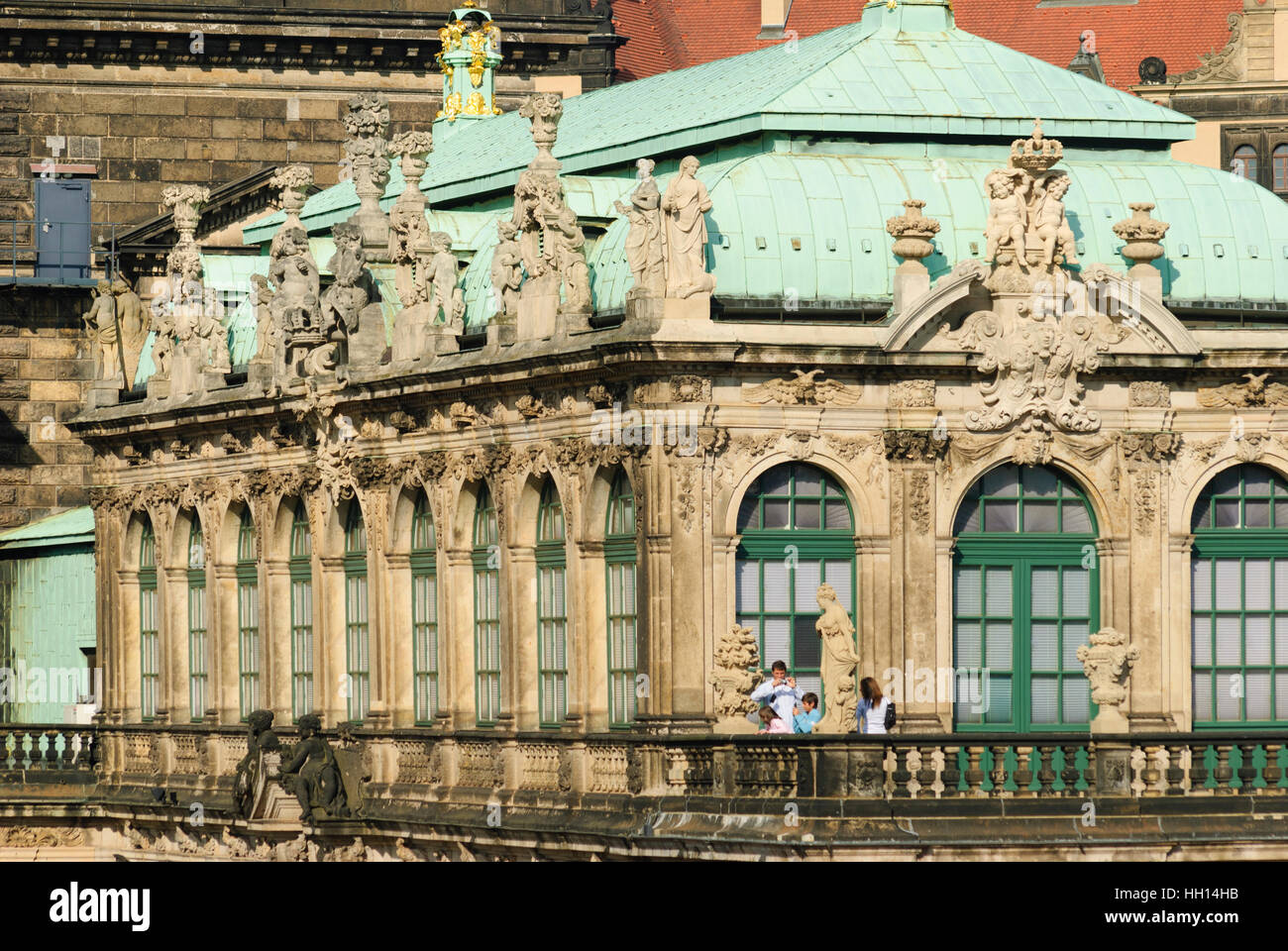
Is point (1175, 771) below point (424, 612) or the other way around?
below

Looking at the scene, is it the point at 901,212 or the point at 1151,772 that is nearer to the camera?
the point at 1151,772

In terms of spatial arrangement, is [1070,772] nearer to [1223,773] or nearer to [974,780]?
[974,780]

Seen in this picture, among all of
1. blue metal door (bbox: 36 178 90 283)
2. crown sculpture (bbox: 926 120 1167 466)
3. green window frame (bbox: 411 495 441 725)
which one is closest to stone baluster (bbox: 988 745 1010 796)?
crown sculpture (bbox: 926 120 1167 466)

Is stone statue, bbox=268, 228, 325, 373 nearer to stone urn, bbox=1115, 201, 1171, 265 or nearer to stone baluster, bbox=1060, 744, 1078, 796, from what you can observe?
stone urn, bbox=1115, 201, 1171, 265

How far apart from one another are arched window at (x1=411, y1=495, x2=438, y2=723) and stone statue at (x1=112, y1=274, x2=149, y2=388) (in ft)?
46.3

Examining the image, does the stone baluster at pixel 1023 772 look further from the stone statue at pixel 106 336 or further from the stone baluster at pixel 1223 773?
the stone statue at pixel 106 336

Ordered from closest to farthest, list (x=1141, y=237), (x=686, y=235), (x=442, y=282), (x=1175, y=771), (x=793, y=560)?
(x=1175, y=771), (x=686, y=235), (x=793, y=560), (x=1141, y=237), (x=442, y=282)

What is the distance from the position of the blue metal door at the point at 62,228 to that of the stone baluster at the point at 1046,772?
36172mm

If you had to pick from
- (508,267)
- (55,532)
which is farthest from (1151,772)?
(55,532)

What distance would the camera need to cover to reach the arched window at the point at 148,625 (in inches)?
3118

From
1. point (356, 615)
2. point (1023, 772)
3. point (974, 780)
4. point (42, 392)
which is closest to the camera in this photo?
point (974, 780)

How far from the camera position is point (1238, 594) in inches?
2450

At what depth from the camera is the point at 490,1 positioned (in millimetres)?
91750

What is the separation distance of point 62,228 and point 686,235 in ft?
107
